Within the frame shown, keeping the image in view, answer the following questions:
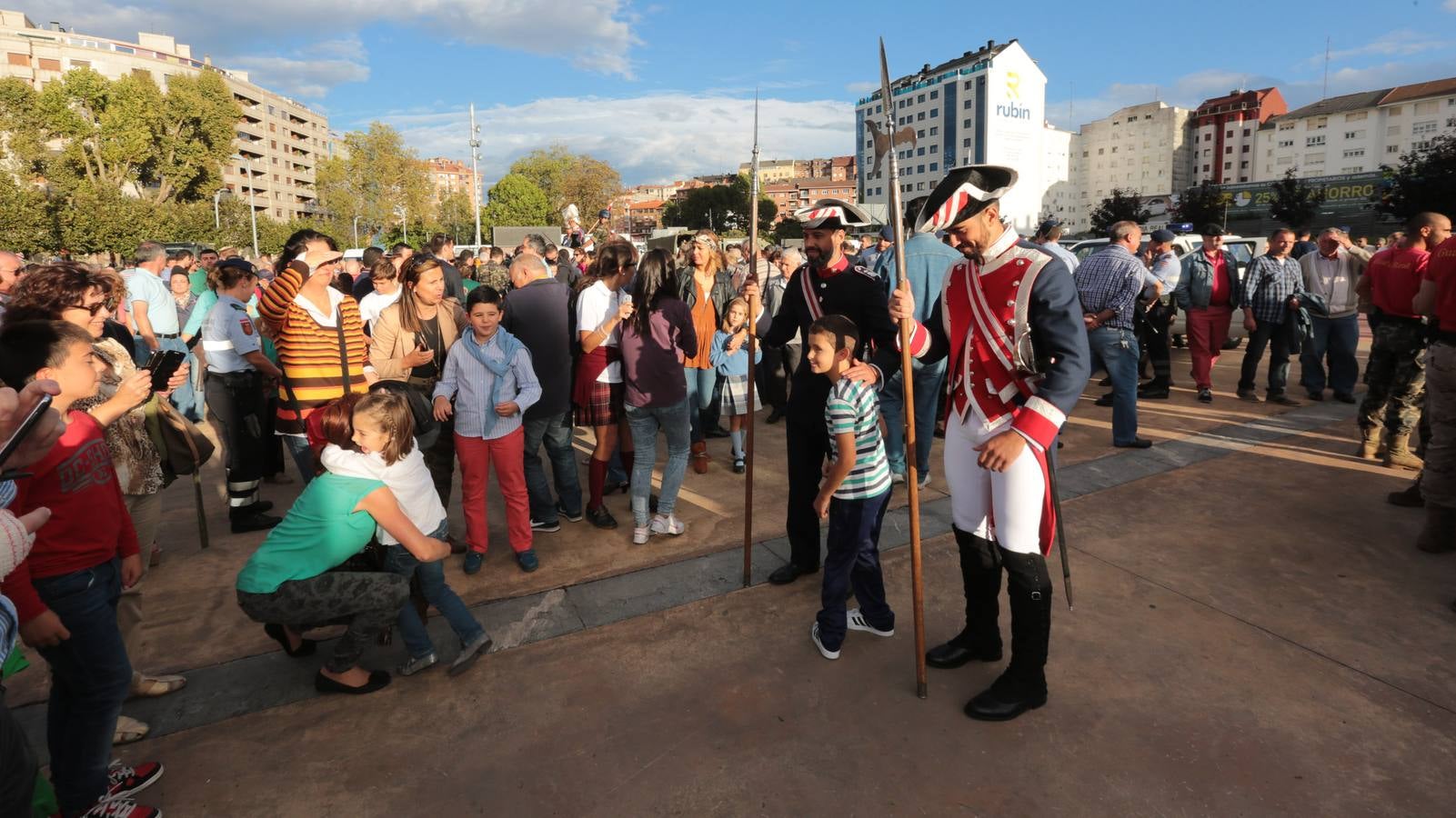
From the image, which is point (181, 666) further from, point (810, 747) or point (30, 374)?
point (810, 747)

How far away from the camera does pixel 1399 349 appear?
597 centimetres

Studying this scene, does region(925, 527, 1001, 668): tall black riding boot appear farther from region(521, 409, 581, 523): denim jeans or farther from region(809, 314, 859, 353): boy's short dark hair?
region(521, 409, 581, 523): denim jeans

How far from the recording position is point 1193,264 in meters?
8.65

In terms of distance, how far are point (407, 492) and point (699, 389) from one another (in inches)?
148

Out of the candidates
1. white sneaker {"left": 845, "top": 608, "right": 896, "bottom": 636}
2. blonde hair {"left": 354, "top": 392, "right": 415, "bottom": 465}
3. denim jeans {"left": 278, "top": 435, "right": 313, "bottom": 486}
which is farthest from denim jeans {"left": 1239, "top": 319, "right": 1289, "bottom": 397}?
denim jeans {"left": 278, "top": 435, "right": 313, "bottom": 486}

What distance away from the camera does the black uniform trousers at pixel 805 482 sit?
12.8 feet

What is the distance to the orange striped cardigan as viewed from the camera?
4461mm

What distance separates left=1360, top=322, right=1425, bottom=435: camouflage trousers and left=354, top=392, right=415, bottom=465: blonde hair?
6.92m

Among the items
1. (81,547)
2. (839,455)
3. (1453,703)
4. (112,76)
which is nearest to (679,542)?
(839,455)

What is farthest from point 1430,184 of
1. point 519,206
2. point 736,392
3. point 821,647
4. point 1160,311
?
point 519,206

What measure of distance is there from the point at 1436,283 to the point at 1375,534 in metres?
1.52

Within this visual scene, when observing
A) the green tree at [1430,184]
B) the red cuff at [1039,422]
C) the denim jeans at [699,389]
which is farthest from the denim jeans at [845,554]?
the green tree at [1430,184]

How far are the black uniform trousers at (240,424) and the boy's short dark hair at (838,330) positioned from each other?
412cm

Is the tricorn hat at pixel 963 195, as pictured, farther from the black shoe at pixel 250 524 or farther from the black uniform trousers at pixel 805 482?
the black shoe at pixel 250 524
